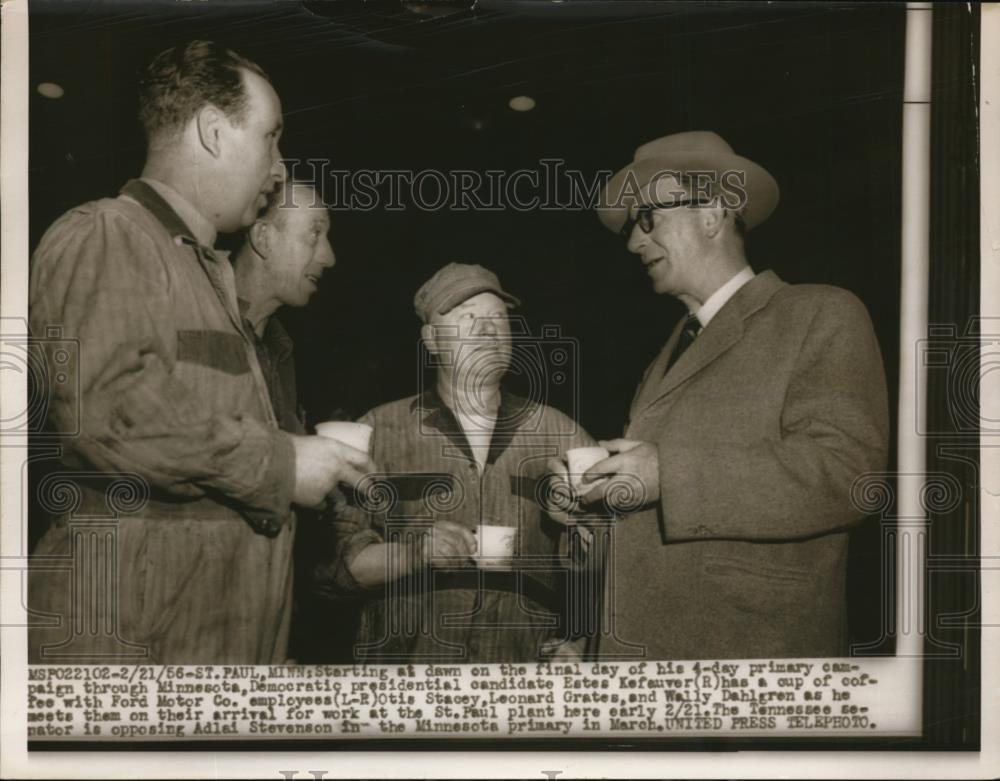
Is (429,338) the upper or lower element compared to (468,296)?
lower

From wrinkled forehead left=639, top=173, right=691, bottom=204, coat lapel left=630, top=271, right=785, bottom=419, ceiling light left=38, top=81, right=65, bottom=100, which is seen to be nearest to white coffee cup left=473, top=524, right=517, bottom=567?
coat lapel left=630, top=271, right=785, bottom=419

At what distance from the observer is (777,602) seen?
10.4ft

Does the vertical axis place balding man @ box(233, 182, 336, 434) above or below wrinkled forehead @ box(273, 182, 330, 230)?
below

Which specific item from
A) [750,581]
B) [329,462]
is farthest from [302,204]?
[750,581]

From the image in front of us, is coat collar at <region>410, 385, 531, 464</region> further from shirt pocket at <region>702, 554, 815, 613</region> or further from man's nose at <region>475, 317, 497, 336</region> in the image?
shirt pocket at <region>702, 554, 815, 613</region>

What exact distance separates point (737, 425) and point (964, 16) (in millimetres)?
1575

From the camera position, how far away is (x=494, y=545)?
317 cm

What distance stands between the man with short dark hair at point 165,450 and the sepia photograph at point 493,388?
0.04ft

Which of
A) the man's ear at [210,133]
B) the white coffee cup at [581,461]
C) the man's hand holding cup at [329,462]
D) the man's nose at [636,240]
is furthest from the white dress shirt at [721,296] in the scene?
the man's ear at [210,133]

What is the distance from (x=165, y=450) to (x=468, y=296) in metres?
1.07

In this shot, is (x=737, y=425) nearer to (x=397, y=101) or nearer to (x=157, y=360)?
(x=397, y=101)

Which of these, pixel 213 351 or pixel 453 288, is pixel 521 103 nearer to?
pixel 453 288

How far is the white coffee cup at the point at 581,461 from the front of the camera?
10.5 feet

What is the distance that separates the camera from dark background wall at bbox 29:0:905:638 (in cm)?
320
